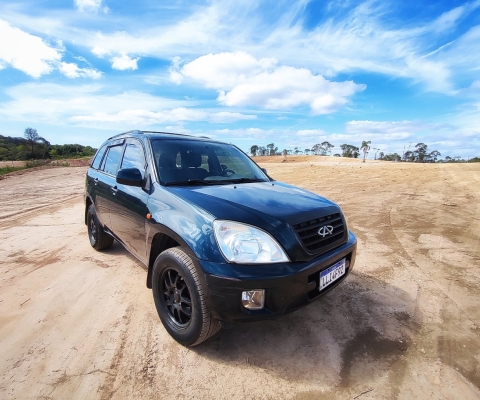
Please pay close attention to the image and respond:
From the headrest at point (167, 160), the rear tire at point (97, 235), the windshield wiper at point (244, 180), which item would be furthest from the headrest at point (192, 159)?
the rear tire at point (97, 235)

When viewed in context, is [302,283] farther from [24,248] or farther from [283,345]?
[24,248]

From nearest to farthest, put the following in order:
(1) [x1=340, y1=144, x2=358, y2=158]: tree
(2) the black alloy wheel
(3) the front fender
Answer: (3) the front fender
(2) the black alloy wheel
(1) [x1=340, y1=144, x2=358, y2=158]: tree

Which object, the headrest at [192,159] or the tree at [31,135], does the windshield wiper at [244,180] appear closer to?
the headrest at [192,159]

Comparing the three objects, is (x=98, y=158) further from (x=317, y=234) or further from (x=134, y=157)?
(x=317, y=234)

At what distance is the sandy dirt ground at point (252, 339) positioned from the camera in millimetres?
1777

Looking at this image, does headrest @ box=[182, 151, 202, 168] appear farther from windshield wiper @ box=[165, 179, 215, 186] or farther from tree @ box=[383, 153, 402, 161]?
tree @ box=[383, 153, 402, 161]

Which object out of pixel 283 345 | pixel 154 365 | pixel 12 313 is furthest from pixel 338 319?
pixel 12 313

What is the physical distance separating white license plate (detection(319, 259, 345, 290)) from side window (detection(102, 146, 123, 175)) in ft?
9.45

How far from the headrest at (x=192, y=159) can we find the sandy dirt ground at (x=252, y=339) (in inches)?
60.8

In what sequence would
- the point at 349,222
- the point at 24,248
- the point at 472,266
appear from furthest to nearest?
the point at 349,222, the point at 24,248, the point at 472,266

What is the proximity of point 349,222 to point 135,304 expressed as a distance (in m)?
Answer: 4.54

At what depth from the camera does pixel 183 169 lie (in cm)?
275

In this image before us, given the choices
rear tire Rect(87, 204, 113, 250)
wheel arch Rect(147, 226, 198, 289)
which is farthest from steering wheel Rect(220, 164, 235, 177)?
rear tire Rect(87, 204, 113, 250)

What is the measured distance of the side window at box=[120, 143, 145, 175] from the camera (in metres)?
2.83
